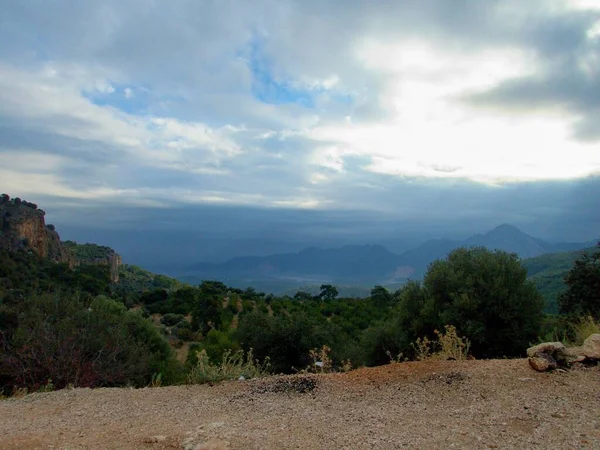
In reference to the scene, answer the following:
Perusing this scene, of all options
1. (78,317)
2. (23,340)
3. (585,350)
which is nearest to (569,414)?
(585,350)

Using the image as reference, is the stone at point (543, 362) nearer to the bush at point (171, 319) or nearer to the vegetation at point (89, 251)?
the bush at point (171, 319)

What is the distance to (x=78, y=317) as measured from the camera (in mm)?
12539

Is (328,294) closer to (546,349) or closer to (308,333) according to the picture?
(308,333)

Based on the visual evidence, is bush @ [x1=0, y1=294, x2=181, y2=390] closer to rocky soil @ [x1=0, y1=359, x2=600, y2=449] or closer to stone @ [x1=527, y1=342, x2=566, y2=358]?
rocky soil @ [x1=0, y1=359, x2=600, y2=449]

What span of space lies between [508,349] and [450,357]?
19.7 ft

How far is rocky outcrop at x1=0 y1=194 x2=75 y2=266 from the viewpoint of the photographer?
56250mm

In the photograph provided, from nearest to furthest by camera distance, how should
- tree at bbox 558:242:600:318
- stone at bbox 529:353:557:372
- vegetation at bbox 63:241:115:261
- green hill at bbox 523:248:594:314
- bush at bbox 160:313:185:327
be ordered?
1. stone at bbox 529:353:557:372
2. tree at bbox 558:242:600:318
3. green hill at bbox 523:248:594:314
4. bush at bbox 160:313:185:327
5. vegetation at bbox 63:241:115:261

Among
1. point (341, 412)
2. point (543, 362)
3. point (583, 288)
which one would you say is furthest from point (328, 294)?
point (341, 412)

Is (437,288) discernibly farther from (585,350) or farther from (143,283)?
(143,283)

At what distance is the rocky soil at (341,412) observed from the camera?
5.00m

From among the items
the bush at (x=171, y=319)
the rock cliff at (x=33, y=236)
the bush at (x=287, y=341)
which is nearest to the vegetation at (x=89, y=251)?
the rock cliff at (x=33, y=236)

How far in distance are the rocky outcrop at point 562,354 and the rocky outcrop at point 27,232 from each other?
57.5m

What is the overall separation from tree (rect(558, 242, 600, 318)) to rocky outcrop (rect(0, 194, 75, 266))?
55.3 m

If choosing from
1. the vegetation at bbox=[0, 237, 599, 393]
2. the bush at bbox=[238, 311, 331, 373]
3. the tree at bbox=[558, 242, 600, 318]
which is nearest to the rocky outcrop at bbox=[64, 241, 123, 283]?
the vegetation at bbox=[0, 237, 599, 393]
